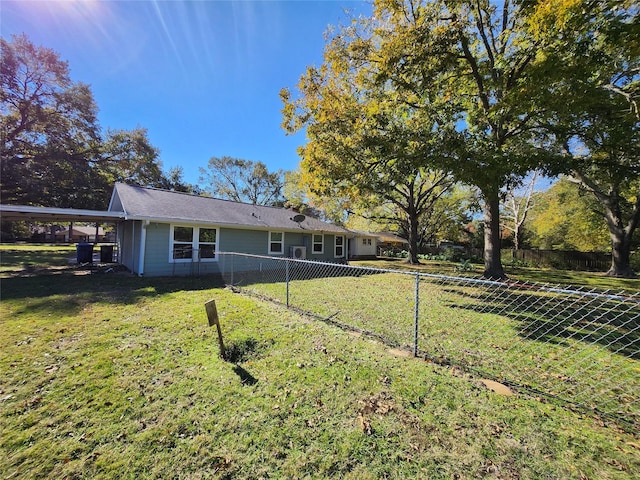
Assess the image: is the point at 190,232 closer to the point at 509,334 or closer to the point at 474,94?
the point at 509,334

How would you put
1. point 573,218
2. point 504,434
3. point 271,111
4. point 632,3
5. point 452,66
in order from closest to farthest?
point 504,434 < point 632,3 < point 452,66 < point 271,111 < point 573,218

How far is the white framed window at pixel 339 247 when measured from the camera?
17375mm

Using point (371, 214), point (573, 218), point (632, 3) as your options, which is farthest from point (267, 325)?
point (573, 218)

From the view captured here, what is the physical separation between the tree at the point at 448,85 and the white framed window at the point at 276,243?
4561 millimetres

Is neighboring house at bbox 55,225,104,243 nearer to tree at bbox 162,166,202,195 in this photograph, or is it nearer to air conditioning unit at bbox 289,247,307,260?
tree at bbox 162,166,202,195

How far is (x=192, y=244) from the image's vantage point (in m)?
10.8

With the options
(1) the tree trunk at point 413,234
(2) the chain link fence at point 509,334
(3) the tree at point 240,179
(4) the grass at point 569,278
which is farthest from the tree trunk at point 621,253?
(3) the tree at point 240,179

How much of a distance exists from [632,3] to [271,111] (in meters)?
13.1

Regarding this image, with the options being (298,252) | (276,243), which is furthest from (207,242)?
(298,252)

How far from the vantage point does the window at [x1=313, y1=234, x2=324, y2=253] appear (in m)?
15.9

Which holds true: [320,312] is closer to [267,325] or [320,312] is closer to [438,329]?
[267,325]

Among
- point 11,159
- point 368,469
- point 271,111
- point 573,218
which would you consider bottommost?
point 368,469

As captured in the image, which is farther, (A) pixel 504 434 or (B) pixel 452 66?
(B) pixel 452 66

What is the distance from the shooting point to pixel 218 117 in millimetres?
16594
